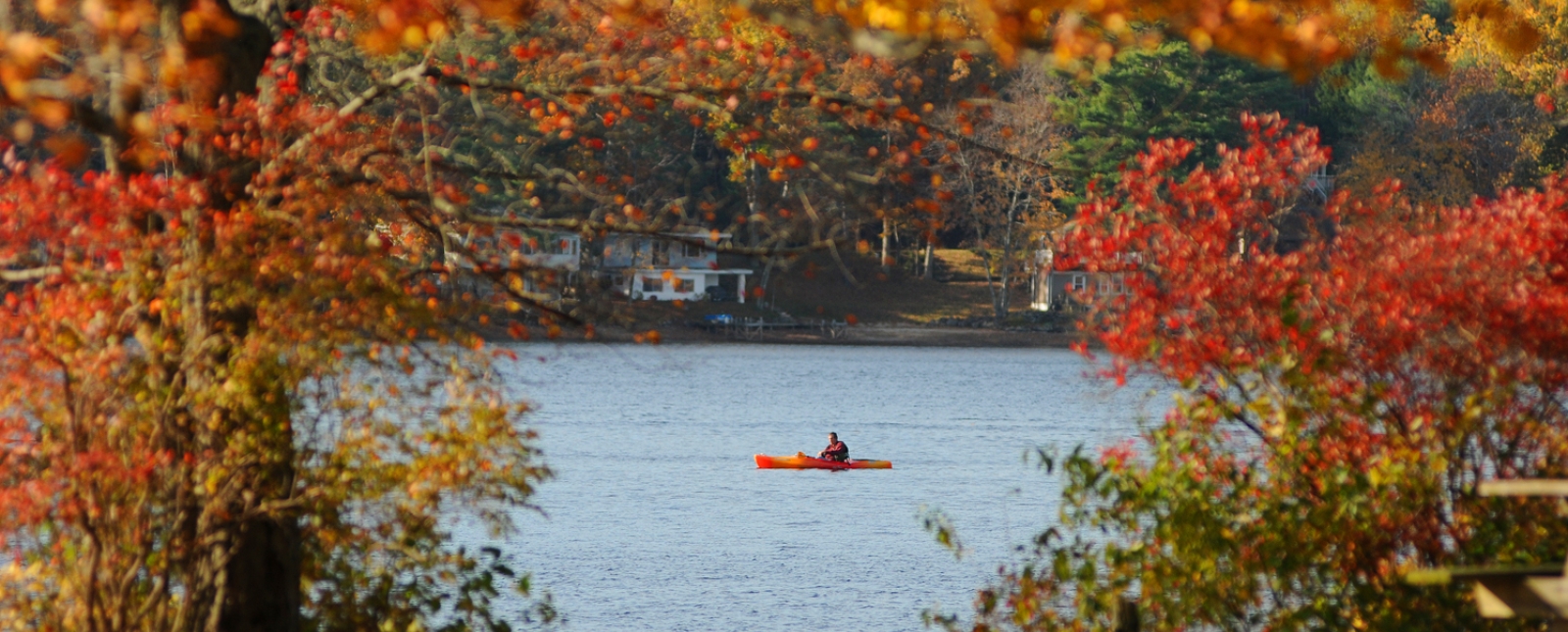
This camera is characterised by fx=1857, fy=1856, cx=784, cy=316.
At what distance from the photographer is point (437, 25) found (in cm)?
692

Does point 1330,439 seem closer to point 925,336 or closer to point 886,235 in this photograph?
point 886,235

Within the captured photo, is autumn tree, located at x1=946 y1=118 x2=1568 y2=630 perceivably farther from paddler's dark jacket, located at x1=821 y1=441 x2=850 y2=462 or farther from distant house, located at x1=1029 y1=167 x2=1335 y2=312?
distant house, located at x1=1029 y1=167 x2=1335 y2=312

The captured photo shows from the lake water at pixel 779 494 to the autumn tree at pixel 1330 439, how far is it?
2.82 feet

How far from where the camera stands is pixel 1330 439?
10492 mm

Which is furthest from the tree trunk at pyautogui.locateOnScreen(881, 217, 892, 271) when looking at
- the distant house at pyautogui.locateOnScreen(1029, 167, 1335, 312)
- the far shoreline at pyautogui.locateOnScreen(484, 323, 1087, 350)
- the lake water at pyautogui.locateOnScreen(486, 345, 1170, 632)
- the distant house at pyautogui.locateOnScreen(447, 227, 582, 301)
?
the distant house at pyautogui.locateOnScreen(1029, 167, 1335, 312)

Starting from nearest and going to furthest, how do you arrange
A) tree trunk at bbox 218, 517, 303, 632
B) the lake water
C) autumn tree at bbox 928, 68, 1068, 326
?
tree trunk at bbox 218, 517, 303, 632
the lake water
autumn tree at bbox 928, 68, 1068, 326


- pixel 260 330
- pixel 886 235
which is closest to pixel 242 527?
pixel 260 330

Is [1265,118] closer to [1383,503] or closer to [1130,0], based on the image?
[1383,503]

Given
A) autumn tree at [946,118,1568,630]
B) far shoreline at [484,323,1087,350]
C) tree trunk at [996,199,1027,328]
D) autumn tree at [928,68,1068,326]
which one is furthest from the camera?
far shoreline at [484,323,1087,350]

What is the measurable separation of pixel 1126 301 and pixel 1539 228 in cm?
260

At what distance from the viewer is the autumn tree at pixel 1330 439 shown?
10.1 meters

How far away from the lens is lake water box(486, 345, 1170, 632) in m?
25.7

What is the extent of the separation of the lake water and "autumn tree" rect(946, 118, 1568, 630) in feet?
2.82

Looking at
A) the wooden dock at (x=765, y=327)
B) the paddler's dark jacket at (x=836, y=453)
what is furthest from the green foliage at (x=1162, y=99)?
the paddler's dark jacket at (x=836, y=453)
